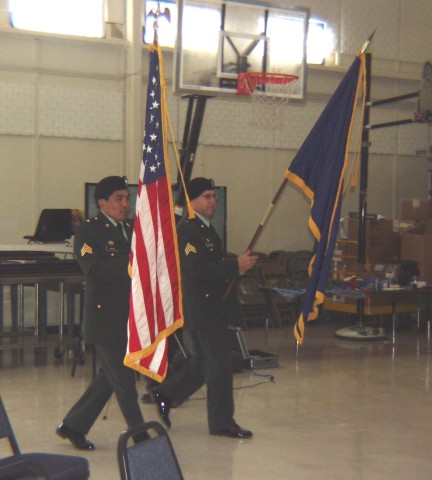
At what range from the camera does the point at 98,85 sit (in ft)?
39.0

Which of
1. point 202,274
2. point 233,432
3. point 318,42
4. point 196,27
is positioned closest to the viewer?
point 202,274

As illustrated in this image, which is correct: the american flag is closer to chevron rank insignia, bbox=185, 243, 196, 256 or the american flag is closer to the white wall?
chevron rank insignia, bbox=185, 243, 196, 256

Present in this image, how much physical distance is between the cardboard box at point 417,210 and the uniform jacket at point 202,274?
7336 millimetres

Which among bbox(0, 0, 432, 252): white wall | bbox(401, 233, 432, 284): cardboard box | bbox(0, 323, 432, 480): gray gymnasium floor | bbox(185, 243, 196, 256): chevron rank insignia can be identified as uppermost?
bbox(0, 0, 432, 252): white wall

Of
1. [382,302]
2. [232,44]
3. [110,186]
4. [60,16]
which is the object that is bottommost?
[382,302]

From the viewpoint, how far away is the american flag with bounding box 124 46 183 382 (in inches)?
205

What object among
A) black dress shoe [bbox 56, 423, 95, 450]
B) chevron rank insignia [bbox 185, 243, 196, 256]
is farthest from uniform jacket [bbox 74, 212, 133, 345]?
black dress shoe [bbox 56, 423, 95, 450]

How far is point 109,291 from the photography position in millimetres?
5430

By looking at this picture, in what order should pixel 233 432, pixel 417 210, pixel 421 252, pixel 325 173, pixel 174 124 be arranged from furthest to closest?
1. pixel 417 210
2. pixel 174 124
3. pixel 421 252
4. pixel 325 173
5. pixel 233 432

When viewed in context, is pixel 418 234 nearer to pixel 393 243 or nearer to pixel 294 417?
pixel 393 243

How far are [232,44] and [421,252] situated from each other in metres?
4.11

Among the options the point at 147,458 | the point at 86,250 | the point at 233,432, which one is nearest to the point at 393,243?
the point at 233,432

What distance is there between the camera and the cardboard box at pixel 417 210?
12.8 m

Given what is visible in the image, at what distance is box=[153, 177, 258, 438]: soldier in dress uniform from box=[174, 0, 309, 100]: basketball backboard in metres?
3.85
